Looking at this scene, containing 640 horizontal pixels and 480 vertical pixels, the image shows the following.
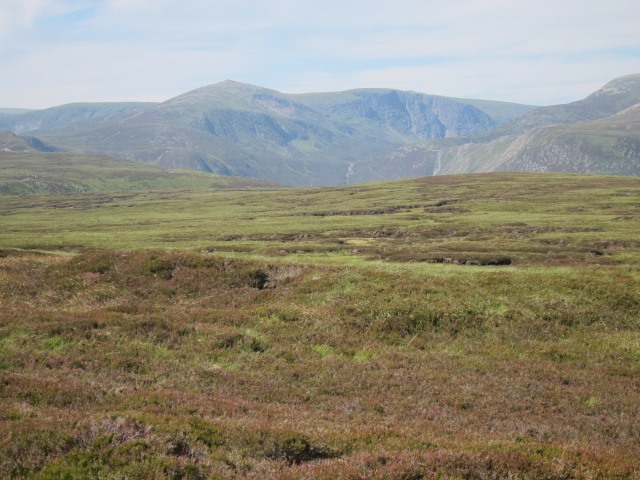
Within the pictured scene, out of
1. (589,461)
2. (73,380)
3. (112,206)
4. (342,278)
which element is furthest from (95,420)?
(112,206)

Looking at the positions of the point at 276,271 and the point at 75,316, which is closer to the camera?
the point at 75,316

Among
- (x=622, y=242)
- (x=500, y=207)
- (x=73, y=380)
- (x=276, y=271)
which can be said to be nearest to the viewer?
(x=73, y=380)

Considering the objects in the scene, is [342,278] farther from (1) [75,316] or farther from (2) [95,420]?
(2) [95,420]

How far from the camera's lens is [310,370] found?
63.6ft

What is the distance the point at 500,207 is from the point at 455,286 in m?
108

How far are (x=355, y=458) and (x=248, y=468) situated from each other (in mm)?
2218

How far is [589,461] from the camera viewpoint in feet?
36.0

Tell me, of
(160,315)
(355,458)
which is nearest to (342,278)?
(160,315)

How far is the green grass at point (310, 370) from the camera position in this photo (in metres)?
10.6

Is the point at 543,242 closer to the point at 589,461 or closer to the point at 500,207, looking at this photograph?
the point at 500,207

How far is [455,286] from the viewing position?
28.7 m

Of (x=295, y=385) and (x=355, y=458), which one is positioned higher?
(x=355, y=458)

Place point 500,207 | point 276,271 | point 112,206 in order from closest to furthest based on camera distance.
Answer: point 276,271
point 500,207
point 112,206

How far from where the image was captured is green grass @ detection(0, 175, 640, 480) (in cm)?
1065
